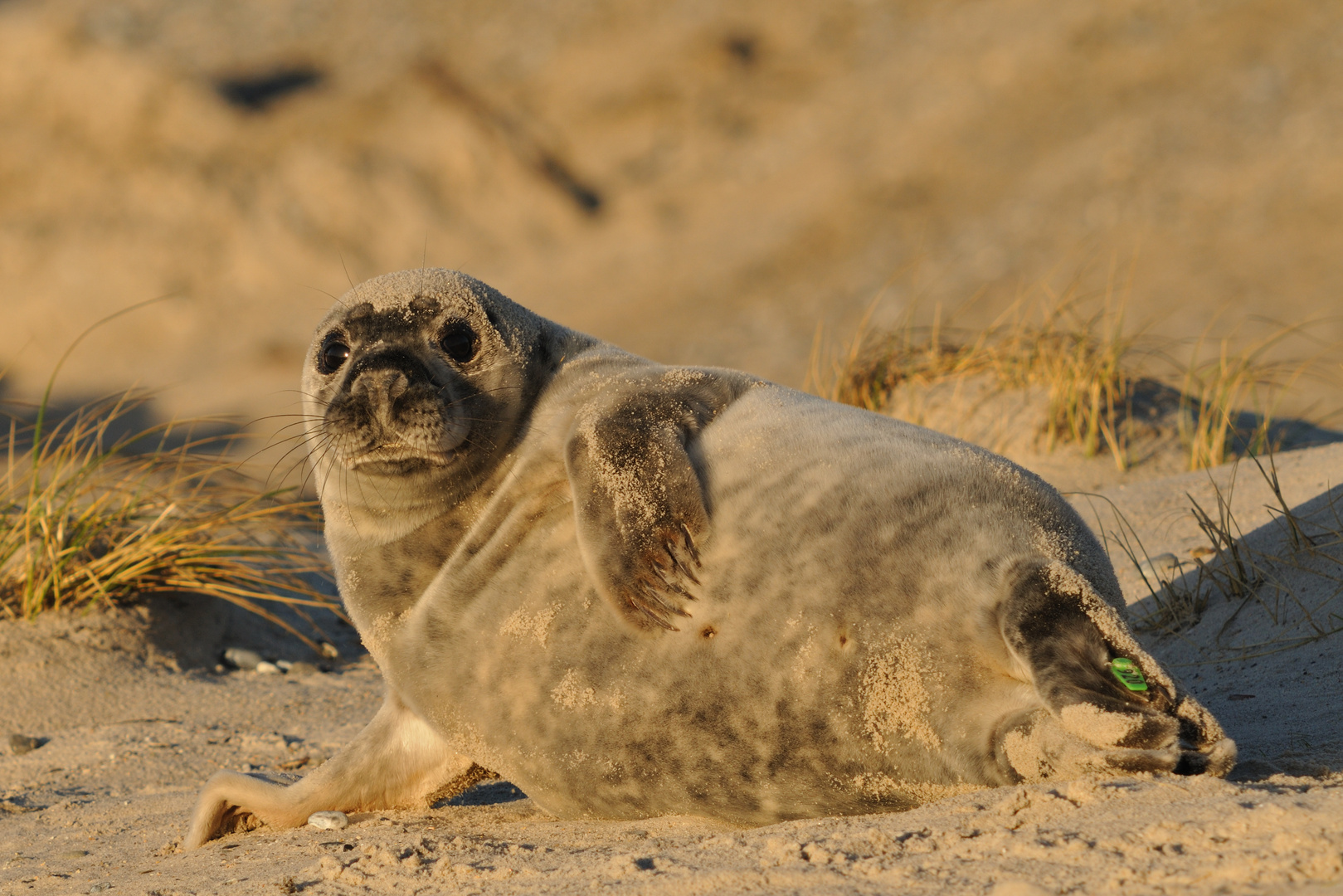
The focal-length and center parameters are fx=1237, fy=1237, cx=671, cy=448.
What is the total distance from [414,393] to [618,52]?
2112 centimetres

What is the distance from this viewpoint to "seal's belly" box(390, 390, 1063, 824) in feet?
7.19

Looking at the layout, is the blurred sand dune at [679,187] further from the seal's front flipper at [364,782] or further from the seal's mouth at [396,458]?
the seal's mouth at [396,458]

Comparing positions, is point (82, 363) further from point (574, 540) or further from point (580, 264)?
point (574, 540)

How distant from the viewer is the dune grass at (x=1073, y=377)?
5.72 m

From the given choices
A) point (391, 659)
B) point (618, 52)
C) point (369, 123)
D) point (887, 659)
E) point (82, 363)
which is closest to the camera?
point (887, 659)

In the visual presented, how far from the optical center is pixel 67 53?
17922 mm

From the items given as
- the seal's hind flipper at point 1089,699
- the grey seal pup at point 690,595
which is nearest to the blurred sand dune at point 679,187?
the grey seal pup at point 690,595

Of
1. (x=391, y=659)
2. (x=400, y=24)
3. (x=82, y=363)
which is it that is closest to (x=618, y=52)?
(x=400, y=24)

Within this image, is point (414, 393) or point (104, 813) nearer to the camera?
point (414, 393)

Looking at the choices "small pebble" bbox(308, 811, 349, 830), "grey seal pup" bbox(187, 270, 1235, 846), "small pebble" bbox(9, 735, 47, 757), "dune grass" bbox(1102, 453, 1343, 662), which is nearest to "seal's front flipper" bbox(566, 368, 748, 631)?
"grey seal pup" bbox(187, 270, 1235, 846)

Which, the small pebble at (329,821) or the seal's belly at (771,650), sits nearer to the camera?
the seal's belly at (771,650)

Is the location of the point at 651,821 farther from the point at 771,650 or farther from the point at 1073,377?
the point at 1073,377

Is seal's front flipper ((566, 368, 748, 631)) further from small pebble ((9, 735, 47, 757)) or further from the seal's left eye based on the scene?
small pebble ((9, 735, 47, 757))

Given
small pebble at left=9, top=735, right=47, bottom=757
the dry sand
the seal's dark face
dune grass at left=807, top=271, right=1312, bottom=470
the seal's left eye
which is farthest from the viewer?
dune grass at left=807, top=271, right=1312, bottom=470
